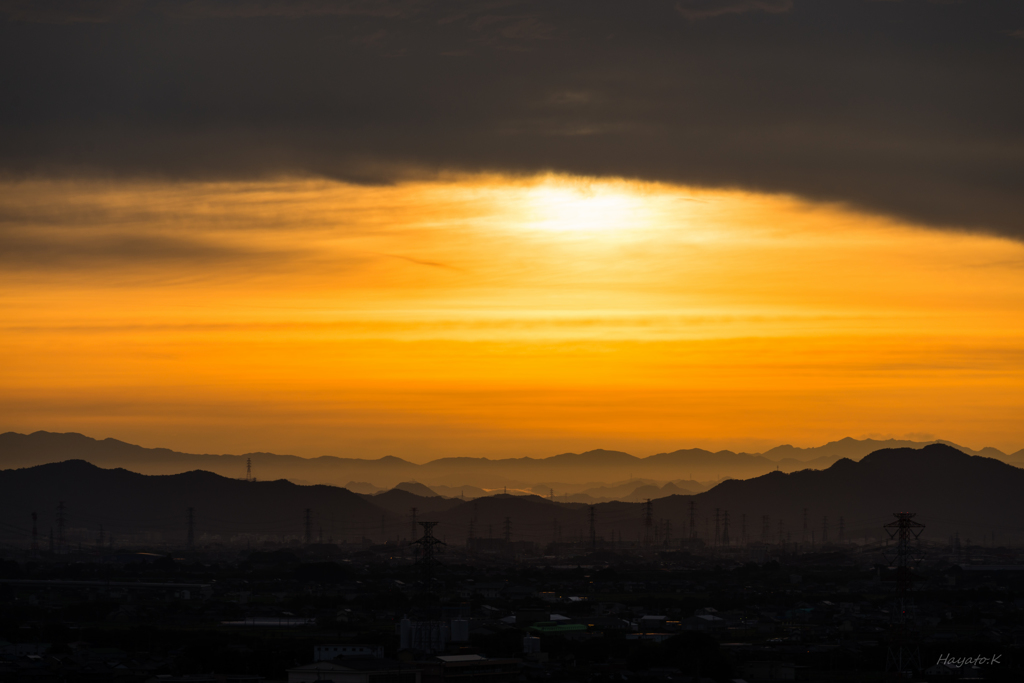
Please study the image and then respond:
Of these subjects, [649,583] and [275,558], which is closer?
[649,583]

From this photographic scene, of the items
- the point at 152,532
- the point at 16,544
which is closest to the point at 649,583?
the point at 16,544

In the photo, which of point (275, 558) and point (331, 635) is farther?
point (275, 558)

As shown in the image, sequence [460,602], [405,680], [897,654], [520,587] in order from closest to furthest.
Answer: [405,680] → [897,654] → [460,602] → [520,587]

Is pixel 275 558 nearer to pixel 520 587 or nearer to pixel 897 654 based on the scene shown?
pixel 520 587

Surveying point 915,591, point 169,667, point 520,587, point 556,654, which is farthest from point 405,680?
point 915,591

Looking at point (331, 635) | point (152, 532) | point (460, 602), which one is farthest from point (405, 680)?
point (152, 532)

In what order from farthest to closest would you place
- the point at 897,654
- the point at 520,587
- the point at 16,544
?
the point at 16,544, the point at 520,587, the point at 897,654

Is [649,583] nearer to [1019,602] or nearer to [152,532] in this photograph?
[1019,602]

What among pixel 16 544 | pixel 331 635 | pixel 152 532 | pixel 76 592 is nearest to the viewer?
pixel 331 635

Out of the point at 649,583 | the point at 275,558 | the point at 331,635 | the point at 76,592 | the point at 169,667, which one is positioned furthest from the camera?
the point at 275,558
